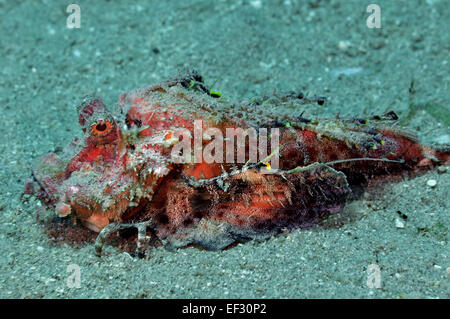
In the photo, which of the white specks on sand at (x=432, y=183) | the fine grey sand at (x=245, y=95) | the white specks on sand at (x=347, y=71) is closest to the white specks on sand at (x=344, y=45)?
the fine grey sand at (x=245, y=95)

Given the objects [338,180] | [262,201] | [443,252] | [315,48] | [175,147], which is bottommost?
[443,252]

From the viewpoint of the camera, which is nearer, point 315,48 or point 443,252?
point 443,252

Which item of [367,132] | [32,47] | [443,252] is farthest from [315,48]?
[32,47]

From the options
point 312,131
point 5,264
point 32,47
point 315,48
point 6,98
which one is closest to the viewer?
point 5,264

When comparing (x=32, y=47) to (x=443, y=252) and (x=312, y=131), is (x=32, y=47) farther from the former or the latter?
(x=443, y=252)

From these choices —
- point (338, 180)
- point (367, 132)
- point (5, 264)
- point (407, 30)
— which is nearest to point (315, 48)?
point (407, 30)

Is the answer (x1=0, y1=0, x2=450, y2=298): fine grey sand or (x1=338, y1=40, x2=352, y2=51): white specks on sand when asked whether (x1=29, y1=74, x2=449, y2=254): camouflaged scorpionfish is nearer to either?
(x1=0, y1=0, x2=450, y2=298): fine grey sand
